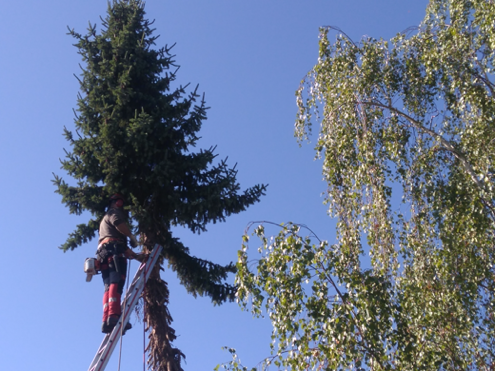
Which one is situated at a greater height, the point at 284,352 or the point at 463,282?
the point at 463,282

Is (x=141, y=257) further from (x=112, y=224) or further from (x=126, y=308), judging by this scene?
(x=126, y=308)

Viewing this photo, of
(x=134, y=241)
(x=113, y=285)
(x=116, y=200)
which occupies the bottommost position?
Result: (x=113, y=285)

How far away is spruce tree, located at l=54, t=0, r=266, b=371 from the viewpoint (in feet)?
31.4

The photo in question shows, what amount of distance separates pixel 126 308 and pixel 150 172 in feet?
7.79

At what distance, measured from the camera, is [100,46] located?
10664 mm

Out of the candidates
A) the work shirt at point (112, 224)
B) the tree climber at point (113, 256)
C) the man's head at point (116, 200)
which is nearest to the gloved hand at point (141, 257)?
the tree climber at point (113, 256)

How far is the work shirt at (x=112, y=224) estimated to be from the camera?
909 cm

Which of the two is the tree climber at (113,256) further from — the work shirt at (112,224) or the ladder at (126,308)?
the ladder at (126,308)

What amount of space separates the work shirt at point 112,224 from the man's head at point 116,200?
0.14m

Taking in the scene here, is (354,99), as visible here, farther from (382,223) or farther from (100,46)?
(100,46)

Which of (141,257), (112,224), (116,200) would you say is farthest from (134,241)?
(116,200)

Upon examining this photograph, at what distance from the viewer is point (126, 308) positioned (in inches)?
336

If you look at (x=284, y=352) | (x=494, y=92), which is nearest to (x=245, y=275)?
(x=284, y=352)

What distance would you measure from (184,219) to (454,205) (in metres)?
4.01
